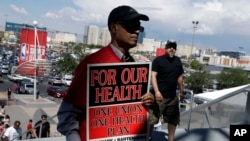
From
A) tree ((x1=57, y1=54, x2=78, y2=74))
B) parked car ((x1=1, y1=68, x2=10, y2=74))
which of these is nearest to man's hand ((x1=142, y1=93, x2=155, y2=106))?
parked car ((x1=1, y1=68, x2=10, y2=74))

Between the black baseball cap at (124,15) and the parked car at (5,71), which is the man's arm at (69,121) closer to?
the black baseball cap at (124,15)

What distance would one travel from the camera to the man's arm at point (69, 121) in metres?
1.68

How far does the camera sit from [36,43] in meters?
26.2

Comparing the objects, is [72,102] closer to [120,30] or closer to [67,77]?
[120,30]

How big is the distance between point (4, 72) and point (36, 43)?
100 ft

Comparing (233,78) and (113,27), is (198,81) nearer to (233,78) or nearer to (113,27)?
(233,78)

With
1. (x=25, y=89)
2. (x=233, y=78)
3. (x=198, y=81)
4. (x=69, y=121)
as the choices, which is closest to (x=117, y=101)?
(x=69, y=121)

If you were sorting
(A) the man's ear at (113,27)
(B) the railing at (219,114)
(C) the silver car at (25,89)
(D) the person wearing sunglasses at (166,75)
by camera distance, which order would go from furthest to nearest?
1. (C) the silver car at (25,89)
2. (B) the railing at (219,114)
3. (D) the person wearing sunglasses at (166,75)
4. (A) the man's ear at (113,27)

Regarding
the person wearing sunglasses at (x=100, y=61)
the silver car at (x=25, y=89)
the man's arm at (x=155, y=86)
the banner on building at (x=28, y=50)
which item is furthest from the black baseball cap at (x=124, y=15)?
the silver car at (x=25, y=89)

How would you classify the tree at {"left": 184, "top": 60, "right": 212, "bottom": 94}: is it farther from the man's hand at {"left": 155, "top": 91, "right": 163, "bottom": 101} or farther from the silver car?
the man's hand at {"left": 155, "top": 91, "right": 163, "bottom": 101}

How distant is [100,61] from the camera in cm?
175

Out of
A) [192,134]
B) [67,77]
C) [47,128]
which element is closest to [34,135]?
[47,128]

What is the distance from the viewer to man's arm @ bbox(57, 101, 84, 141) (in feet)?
5.50

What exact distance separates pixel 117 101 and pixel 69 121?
279mm
